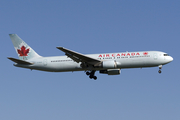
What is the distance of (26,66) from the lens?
159ft

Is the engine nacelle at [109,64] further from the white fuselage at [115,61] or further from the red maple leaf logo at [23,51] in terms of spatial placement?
the red maple leaf logo at [23,51]

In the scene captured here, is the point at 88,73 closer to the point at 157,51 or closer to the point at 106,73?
the point at 106,73

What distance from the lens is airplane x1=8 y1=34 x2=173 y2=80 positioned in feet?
151

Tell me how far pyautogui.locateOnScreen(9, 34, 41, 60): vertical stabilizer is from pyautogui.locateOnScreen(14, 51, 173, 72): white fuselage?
6.33 ft

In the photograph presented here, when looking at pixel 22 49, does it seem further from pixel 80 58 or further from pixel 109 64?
pixel 109 64

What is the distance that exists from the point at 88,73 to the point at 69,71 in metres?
3.60

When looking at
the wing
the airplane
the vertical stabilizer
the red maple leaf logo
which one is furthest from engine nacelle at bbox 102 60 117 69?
the red maple leaf logo

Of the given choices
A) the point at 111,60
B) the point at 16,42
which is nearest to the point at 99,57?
the point at 111,60

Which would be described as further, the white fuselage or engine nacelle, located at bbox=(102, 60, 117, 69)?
the white fuselage

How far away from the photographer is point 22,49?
5122 centimetres

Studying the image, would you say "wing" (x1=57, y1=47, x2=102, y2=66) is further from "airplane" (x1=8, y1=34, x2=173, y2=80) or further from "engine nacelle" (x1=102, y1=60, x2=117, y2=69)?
"engine nacelle" (x1=102, y1=60, x2=117, y2=69)

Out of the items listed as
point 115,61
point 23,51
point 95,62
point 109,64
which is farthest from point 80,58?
point 23,51

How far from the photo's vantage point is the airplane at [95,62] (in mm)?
45906

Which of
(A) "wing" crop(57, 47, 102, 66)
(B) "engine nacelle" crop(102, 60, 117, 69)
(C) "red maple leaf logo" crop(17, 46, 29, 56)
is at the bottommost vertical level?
(B) "engine nacelle" crop(102, 60, 117, 69)
